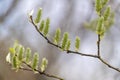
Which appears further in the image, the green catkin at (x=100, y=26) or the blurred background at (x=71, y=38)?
the blurred background at (x=71, y=38)

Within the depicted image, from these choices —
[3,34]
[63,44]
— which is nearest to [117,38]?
[3,34]

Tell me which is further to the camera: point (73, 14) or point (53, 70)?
point (73, 14)

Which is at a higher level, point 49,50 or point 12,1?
point 12,1

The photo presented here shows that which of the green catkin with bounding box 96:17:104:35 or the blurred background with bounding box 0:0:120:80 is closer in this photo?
the green catkin with bounding box 96:17:104:35

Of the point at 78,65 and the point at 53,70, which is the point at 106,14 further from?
the point at 78,65

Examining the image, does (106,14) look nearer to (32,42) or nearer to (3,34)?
(3,34)

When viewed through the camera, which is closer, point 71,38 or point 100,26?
point 100,26

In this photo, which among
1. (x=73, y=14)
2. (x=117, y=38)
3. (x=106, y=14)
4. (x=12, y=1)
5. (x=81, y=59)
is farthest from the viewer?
(x=73, y=14)

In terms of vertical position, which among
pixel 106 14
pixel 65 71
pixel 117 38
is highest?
pixel 106 14

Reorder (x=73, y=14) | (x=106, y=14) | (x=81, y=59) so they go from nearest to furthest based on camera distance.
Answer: (x=106, y=14)
(x=81, y=59)
(x=73, y=14)

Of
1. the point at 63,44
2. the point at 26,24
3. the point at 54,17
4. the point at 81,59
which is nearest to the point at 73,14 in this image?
the point at 54,17
